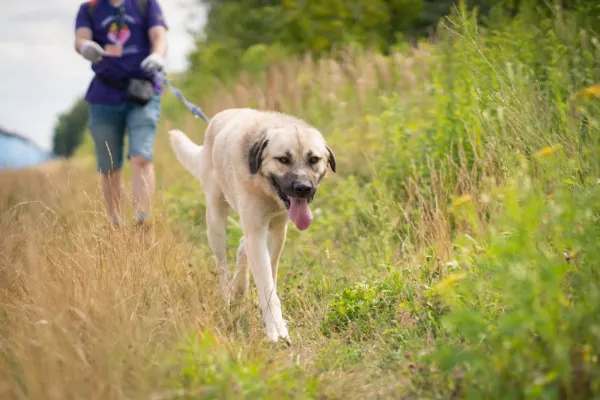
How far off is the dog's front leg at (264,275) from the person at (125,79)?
157 cm

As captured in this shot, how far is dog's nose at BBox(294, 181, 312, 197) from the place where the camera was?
346cm

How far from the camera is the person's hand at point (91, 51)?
484 cm

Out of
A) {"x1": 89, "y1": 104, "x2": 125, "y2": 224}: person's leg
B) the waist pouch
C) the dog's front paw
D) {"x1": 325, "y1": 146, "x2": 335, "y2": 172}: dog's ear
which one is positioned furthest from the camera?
{"x1": 89, "y1": 104, "x2": 125, "y2": 224}: person's leg

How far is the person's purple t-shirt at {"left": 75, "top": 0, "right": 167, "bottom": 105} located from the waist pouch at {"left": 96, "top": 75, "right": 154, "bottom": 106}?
0.10 feet

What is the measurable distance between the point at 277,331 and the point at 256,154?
1.01 meters

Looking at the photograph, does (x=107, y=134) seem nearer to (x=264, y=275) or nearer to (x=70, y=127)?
(x=264, y=275)

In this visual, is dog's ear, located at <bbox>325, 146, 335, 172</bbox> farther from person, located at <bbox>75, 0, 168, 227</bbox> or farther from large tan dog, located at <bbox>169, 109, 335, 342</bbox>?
person, located at <bbox>75, 0, 168, 227</bbox>

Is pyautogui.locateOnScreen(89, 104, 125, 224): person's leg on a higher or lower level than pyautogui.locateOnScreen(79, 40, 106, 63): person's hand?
lower

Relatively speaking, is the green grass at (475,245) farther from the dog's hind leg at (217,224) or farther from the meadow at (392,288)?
the dog's hind leg at (217,224)

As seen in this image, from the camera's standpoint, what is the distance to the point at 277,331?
3.45 m

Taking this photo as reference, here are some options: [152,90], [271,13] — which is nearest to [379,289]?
[152,90]

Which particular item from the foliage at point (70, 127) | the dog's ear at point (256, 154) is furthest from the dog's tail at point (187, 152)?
the foliage at point (70, 127)

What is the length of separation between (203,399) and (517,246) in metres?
1.26

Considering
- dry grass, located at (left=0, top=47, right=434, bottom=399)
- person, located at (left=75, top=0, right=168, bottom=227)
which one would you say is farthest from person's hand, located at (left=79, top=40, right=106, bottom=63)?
dry grass, located at (left=0, top=47, right=434, bottom=399)
